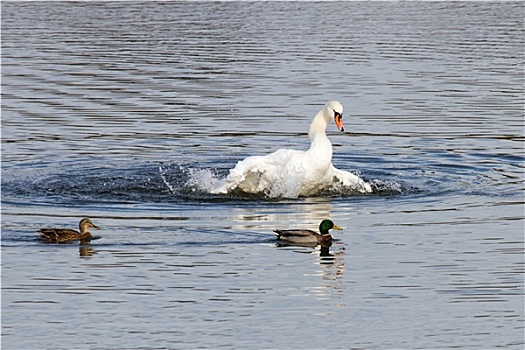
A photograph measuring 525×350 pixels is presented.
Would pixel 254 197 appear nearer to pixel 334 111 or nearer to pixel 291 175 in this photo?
pixel 291 175

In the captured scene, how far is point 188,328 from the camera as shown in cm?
1002

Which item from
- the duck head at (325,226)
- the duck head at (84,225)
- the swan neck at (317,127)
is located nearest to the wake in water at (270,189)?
the swan neck at (317,127)

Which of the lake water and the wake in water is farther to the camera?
the wake in water

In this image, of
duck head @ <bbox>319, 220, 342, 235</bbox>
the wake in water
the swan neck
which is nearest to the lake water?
the wake in water

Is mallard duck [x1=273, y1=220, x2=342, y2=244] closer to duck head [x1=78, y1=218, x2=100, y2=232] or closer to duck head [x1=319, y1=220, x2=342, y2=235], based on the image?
duck head [x1=319, y1=220, x2=342, y2=235]

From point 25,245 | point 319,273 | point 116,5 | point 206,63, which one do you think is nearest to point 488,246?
point 319,273

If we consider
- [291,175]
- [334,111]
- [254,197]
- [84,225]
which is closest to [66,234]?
[84,225]

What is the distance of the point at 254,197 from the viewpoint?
52.1 ft

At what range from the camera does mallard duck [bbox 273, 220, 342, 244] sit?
43.1ft

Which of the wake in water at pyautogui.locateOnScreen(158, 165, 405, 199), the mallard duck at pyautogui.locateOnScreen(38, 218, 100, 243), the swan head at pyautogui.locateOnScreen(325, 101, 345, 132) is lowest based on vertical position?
the mallard duck at pyautogui.locateOnScreen(38, 218, 100, 243)

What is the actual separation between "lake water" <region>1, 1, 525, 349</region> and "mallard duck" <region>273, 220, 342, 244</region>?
0.41 feet

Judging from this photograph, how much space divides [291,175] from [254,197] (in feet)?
1.69

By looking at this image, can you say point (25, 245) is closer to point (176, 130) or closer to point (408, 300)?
point (408, 300)

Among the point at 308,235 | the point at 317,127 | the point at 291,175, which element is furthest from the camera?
the point at 317,127
